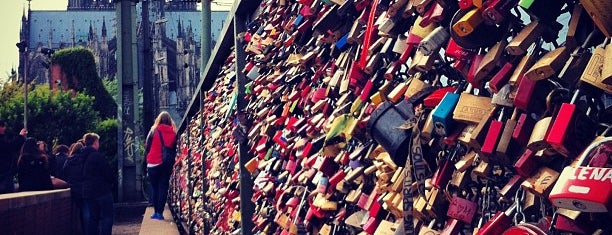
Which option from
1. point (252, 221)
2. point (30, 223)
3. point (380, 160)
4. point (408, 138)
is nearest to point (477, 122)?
point (408, 138)

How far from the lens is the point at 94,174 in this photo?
9383 millimetres

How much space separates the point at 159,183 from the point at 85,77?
4324 centimetres

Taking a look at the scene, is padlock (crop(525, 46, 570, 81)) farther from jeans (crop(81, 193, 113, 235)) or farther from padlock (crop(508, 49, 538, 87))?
jeans (crop(81, 193, 113, 235))

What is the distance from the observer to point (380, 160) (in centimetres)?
181

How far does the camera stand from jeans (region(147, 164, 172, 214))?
9742 millimetres

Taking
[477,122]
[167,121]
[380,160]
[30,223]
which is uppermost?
[477,122]

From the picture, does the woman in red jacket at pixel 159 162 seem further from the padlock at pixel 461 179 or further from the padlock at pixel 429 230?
the padlock at pixel 461 179

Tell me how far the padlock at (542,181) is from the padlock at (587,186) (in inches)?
3.4

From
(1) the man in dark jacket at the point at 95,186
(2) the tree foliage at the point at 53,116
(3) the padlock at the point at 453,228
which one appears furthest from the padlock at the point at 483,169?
(2) the tree foliage at the point at 53,116

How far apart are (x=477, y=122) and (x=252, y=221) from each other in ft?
8.59

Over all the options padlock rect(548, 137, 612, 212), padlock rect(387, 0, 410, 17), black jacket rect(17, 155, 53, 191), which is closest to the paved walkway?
black jacket rect(17, 155, 53, 191)

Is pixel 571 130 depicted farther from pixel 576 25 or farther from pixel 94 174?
pixel 94 174

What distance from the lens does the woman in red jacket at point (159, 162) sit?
32.0ft

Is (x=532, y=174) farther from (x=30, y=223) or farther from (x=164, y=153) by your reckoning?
(x=164, y=153)
